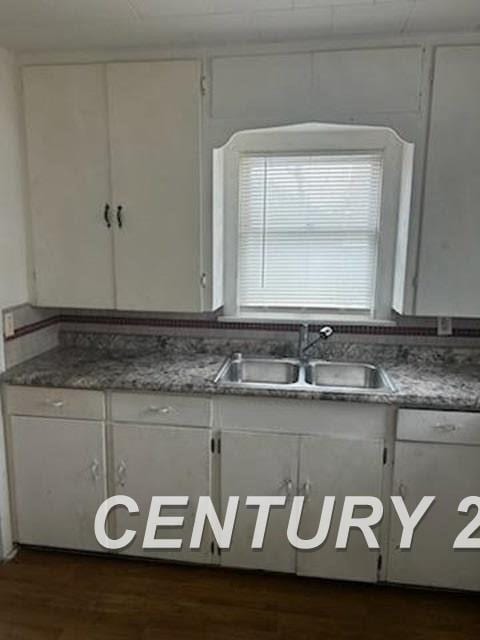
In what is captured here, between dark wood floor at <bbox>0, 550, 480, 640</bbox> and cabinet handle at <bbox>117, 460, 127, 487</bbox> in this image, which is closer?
dark wood floor at <bbox>0, 550, 480, 640</bbox>

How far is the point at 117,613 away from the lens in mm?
2023

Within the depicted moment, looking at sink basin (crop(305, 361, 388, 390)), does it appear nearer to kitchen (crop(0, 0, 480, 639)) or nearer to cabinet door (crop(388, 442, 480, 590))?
kitchen (crop(0, 0, 480, 639))

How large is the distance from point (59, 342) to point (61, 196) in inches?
34.2

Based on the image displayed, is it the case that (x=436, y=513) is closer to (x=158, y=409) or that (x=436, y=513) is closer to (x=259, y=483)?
(x=259, y=483)

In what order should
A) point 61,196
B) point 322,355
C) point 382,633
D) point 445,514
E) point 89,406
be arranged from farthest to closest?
point 322,355 → point 61,196 → point 89,406 → point 445,514 → point 382,633

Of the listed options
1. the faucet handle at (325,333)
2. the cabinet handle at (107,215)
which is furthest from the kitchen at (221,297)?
the faucet handle at (325,333)

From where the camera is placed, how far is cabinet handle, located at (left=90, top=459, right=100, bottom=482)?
7.40 feet

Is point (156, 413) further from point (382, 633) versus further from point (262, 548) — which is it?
point (382, 633)

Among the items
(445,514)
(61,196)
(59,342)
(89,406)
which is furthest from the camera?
(59,342)

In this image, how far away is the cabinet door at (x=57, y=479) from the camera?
7.39ft

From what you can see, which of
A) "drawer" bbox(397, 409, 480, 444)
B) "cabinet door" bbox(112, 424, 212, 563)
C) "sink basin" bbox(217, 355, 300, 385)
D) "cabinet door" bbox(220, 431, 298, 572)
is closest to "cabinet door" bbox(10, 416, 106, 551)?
"cabinet door" bbox(112, 424, 212, 563)

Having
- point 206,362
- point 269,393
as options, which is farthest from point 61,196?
point 269,393

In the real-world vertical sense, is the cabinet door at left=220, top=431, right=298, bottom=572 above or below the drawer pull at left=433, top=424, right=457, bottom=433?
below

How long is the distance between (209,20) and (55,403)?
5.82 feet
